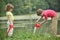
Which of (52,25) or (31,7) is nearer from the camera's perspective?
(52,25)

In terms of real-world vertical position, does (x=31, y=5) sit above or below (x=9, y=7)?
below

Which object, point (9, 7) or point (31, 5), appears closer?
point (9, 7)

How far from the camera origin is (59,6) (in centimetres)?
1012

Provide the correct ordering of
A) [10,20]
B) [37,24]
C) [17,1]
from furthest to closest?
[17,1] → [37,24] → [10,20]

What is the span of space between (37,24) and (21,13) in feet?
5.13

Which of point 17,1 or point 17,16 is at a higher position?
point 17,1

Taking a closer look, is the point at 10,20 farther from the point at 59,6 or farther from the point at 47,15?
the point at 59,6

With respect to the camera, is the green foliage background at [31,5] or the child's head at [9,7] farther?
the green foliage background at [31,5]

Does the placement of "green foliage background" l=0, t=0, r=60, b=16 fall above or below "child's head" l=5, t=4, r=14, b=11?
below

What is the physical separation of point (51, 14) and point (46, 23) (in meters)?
0.42

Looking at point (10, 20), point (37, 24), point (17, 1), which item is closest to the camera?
point (10, 20)

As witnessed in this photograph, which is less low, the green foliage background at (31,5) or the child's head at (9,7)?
the child's head at (9,7)

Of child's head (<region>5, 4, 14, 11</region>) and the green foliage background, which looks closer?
child's head (<region>5, 4, 14, 11</region>)

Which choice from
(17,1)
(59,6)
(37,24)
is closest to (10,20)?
(37,24)
